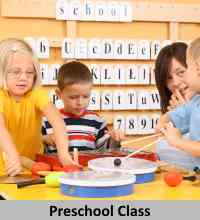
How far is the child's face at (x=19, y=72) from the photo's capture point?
140 cm

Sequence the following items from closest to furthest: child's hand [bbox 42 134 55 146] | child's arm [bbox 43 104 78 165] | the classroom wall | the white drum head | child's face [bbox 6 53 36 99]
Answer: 1. the white drum head
2. child's arm [bbox 43 104 78 165]
3. child's face [bbox 6 53 36 99]
4. child's hand [bbox 42 134 55 146]
5. the classroom wall

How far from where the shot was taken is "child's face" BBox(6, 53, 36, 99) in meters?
1.40

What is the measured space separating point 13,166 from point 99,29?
1275 mm

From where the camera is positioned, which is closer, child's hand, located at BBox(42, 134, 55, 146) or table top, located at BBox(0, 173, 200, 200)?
table top, located at BBox(0, 173, 200, 200)

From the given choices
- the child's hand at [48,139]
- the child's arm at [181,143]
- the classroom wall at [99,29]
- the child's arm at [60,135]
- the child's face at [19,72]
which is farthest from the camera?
the classroom wall at [99,29]

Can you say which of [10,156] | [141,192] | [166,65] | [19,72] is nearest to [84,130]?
[166,65]

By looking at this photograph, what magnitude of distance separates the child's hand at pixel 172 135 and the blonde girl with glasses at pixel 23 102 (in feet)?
0.90

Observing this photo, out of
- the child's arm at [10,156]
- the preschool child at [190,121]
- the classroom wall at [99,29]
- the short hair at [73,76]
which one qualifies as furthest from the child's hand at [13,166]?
the classroom wall at [99,29]

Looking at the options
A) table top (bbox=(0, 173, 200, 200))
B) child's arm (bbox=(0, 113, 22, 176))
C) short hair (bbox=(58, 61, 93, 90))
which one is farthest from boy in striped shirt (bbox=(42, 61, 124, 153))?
table top (bbox=(0, 173, 200, 200))

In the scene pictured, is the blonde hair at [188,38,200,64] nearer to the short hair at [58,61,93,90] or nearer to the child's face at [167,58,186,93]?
the child's face at [167,58,186,93]

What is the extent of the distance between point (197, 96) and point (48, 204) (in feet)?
1.74

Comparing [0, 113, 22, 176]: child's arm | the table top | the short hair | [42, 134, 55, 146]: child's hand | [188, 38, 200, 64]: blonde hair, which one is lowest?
[42, 134, 55, 146]: child's hand

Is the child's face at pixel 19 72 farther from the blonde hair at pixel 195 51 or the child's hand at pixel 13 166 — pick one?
the blonde hair at pixel 195 51

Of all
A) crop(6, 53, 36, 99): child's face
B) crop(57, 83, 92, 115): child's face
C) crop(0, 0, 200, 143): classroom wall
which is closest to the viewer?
crop(6, 53, 36, 99): child's face
